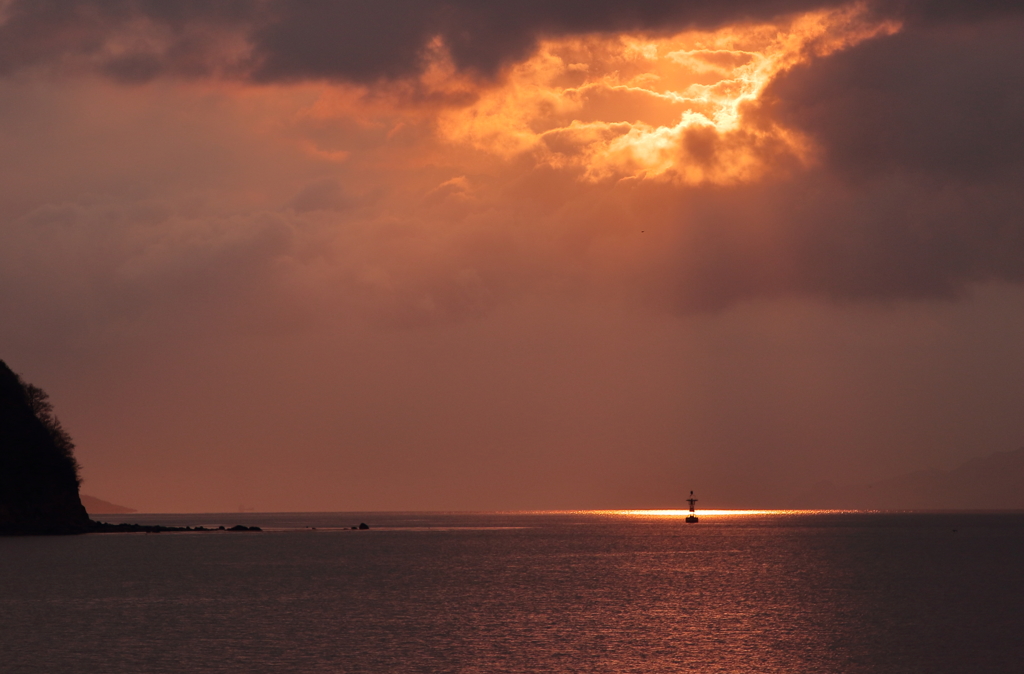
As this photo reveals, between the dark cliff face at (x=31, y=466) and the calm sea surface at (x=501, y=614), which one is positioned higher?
the dark cliff face at (x=31, y=466)

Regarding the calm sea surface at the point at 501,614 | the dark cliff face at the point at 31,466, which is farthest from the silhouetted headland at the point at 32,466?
the calm sea surface at the point at 501,614

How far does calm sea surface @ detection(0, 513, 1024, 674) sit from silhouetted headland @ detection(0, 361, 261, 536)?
878 inches

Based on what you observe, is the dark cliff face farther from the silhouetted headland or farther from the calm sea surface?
the calm sea surface

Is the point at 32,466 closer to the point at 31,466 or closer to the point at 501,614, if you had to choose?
the point at 31,466

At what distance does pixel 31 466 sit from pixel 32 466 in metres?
0.16

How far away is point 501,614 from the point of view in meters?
76.2

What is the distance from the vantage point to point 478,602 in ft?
277

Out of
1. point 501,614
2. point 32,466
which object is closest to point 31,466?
point 32,466

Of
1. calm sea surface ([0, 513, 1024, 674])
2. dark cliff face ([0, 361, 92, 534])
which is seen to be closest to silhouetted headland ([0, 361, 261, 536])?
dark cliff face ([0, 361, 92, 534])

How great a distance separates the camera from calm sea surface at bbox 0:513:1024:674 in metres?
56.7

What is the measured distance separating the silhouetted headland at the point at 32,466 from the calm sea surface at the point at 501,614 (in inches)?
878

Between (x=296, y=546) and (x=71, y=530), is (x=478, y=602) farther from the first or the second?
(x=71, y=530)

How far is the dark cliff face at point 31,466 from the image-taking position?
159875 millimetres

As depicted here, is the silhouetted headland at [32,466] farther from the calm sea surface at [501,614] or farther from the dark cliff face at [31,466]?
the calm sea surface at [501,614]
